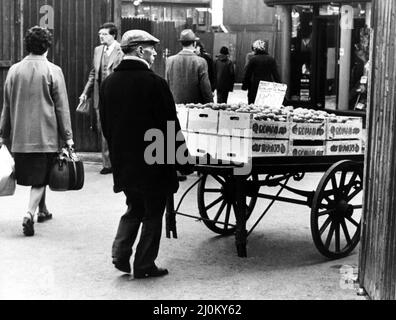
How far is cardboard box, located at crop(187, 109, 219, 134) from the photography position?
7285mm

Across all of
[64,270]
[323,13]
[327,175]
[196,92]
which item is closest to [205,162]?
[327,175]

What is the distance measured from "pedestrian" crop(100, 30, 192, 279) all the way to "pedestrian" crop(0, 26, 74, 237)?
5.69ft

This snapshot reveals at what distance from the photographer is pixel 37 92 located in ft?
26.6

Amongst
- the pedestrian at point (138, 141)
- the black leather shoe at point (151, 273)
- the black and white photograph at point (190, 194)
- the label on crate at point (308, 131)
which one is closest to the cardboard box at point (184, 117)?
the black and white photograph at point (190, 194)

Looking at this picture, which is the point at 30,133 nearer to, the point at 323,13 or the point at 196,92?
the point at 196,92

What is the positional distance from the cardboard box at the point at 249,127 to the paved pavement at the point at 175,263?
1.12 metres

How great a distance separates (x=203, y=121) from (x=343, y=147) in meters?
1.32

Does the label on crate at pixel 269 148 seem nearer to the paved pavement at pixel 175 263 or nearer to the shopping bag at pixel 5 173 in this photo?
the paved pavement at pixel 175 263

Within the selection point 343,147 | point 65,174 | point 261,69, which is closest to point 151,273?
point 65,174

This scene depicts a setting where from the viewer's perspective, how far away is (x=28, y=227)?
797 cm

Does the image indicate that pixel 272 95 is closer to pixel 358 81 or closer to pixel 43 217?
pixel 43 217

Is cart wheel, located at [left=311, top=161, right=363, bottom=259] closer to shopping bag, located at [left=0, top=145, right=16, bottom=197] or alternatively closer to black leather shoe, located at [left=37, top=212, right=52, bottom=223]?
shopping bag, located at [left=0, top=145, right=16, bottom=197]

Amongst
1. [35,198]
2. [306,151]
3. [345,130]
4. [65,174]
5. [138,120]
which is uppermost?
[138,120]

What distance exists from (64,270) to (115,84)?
1616 millimetres
